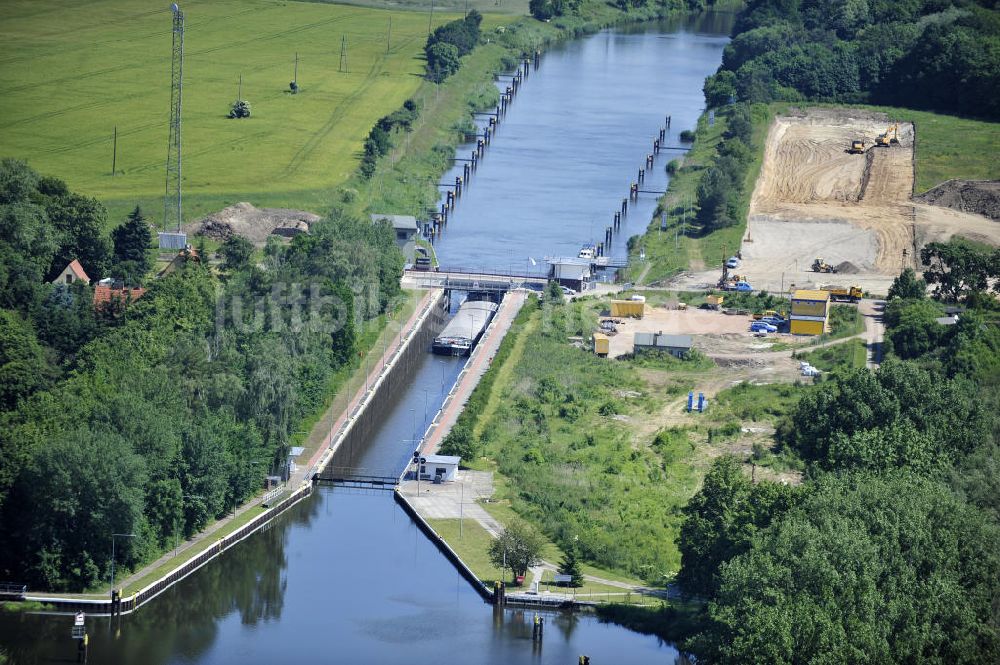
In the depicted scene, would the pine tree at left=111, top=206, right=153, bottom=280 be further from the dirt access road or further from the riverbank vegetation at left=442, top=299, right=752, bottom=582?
the dirt access road

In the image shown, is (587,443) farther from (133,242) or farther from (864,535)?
(133,242)

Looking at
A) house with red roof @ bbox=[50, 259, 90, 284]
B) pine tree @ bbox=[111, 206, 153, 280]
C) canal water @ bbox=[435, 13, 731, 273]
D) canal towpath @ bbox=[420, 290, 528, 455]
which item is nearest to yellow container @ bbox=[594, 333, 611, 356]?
canal towpath @ bbox=[420, 290, 528, 455]

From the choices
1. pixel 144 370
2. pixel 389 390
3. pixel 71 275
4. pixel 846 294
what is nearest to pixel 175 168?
pixel 71 275

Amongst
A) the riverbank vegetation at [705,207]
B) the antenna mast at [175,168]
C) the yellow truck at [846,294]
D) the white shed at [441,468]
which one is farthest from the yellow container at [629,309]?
the white shed at [441,468]

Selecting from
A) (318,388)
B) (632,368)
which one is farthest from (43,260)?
(632,368)

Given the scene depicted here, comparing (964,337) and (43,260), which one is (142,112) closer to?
(43,260)
